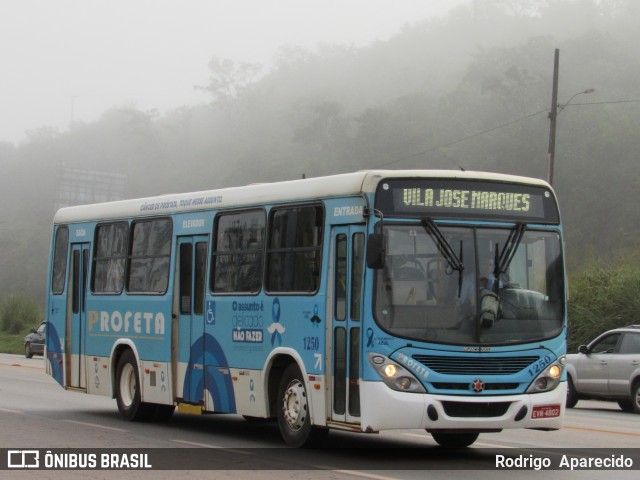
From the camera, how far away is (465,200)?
12.0 m

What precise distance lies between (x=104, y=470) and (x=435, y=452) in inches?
149

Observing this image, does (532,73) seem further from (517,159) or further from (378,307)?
(378,307)

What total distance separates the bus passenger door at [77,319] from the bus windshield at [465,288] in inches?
308

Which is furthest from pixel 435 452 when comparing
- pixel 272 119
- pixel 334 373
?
pixel 272 119

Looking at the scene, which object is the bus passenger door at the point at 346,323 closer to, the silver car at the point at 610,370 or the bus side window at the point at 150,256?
the bus side window at the point at 150,256

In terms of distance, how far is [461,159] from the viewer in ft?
288

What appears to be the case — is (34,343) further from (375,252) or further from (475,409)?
(475,409)

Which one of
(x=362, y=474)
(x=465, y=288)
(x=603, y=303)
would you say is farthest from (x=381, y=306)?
(x=603, y=303)

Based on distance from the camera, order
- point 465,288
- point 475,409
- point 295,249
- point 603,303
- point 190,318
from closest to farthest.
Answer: point 475,409 < point 465,288 < point 295,249 < point 190,318 < point 603,303

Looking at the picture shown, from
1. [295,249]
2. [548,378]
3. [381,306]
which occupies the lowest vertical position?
[548,378]

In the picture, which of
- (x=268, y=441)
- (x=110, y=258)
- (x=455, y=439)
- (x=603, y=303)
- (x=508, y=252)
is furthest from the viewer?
(x=603, y=303)

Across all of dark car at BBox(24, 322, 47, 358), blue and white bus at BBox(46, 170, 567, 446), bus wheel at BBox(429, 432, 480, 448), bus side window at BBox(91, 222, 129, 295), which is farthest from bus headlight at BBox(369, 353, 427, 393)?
dark car at BBox(24, 322, 47, 358)

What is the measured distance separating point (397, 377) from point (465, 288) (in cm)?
117

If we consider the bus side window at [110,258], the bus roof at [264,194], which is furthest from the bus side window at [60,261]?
the bus side window at [110,258]
